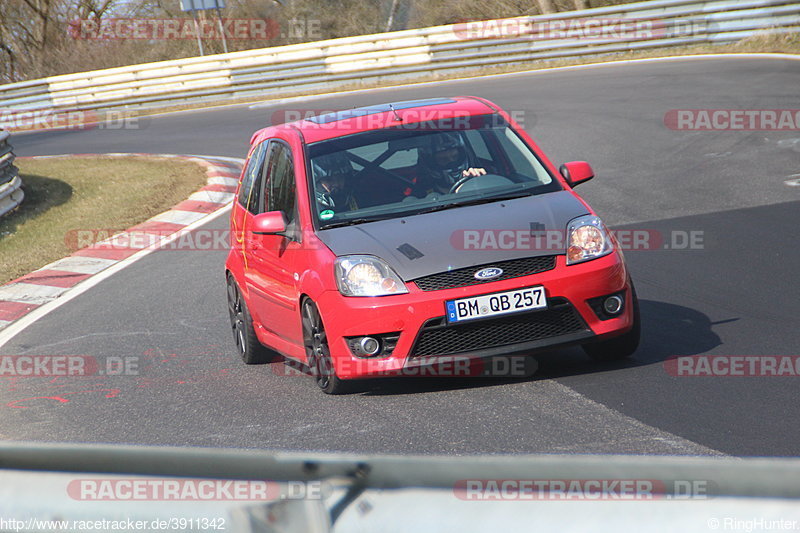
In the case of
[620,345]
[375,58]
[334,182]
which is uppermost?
[334,182]

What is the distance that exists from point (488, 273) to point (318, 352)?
1.16m

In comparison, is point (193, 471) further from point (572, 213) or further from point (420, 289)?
point (572, 213)

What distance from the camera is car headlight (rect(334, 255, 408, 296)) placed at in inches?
229

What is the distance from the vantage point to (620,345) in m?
6.22

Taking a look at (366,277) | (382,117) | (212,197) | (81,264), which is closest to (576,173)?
(382,117)

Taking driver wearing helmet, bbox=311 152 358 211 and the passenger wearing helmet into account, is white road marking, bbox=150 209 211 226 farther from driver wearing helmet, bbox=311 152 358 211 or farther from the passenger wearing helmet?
the passenger wearing helmet

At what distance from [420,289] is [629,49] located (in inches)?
825

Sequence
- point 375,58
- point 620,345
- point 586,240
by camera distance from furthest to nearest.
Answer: point 375,58, point 620,345, point 586,240

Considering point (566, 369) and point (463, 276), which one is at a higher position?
point (463, 276)

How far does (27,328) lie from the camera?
9.70m

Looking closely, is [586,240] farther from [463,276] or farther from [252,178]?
[252,178]

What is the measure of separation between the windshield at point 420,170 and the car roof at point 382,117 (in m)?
0.08

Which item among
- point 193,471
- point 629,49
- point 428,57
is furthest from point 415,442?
point 428,57

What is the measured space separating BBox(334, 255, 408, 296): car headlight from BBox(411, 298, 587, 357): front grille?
279mm
